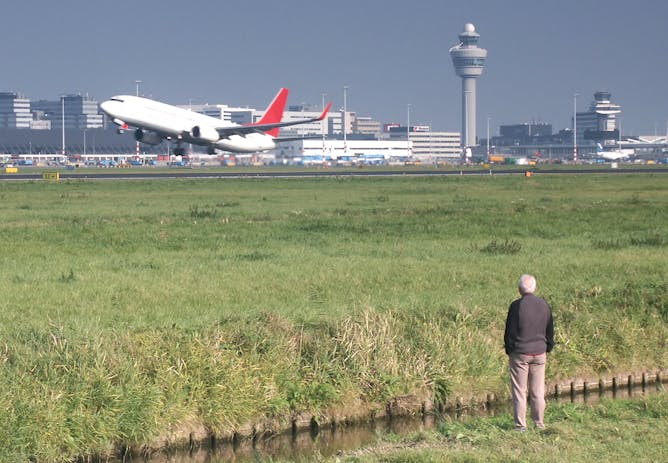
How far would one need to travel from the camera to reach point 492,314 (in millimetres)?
28000

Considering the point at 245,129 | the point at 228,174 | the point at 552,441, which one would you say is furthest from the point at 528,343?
the point at 228,174

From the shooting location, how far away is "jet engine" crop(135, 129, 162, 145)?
11844 centimetres

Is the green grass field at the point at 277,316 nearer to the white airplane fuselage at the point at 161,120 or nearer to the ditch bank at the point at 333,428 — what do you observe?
the ditch bank at the point at 333,428

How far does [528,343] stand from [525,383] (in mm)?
816

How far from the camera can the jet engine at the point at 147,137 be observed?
389 ft

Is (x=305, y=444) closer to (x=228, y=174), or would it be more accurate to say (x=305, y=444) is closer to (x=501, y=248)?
(x=501, y=248)

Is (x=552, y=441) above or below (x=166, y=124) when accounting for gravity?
below

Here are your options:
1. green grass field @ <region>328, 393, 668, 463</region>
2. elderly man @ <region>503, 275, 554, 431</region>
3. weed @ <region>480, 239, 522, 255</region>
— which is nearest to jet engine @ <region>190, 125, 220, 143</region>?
weed @ <region>480, 239, 522, 255</region>

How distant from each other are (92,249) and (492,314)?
768 inches

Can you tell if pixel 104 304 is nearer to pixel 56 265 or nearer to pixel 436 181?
pixel 56 265

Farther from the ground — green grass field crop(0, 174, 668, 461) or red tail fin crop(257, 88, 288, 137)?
red tail fin crop(257, 88, 288, 137)

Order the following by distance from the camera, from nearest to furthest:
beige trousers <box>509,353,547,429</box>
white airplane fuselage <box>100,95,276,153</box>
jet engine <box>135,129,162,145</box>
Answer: beige trousers <box>509,353,547,429</box>
white airplane fuselage <box>100,95,276,153</box>
jet engine <box>135,129,162,145</box>

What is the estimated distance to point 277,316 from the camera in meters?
25.5

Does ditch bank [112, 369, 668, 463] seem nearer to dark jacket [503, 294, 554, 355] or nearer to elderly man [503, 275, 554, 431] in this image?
elderly man [503, 275, 554, 431]
